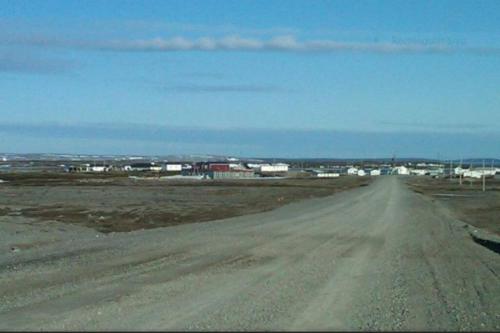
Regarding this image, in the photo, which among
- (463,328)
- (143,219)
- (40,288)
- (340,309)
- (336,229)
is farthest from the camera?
(143,219)

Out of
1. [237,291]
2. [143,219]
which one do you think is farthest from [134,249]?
[143,219]

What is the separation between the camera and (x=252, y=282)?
15648 millimetres

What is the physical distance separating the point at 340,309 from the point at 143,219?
2752 centimetres

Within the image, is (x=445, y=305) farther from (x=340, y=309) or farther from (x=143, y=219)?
(x=143, y=219)

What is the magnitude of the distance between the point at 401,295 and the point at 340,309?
217 centimetres

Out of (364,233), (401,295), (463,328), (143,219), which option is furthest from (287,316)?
(143,219)

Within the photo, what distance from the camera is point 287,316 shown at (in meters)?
11.5

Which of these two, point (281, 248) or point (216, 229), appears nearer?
point (281, 248)

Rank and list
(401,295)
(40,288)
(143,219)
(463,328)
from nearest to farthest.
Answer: (463,328) → (401,295) → (40,288) → (143,219)

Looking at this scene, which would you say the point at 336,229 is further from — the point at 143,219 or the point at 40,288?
the point at 40,288

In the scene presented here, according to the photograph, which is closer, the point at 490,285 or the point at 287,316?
the point at 287,316

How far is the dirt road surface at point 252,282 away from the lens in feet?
37.8

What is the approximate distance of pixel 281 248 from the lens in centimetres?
2300

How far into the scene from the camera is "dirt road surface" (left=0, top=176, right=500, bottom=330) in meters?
11.5
